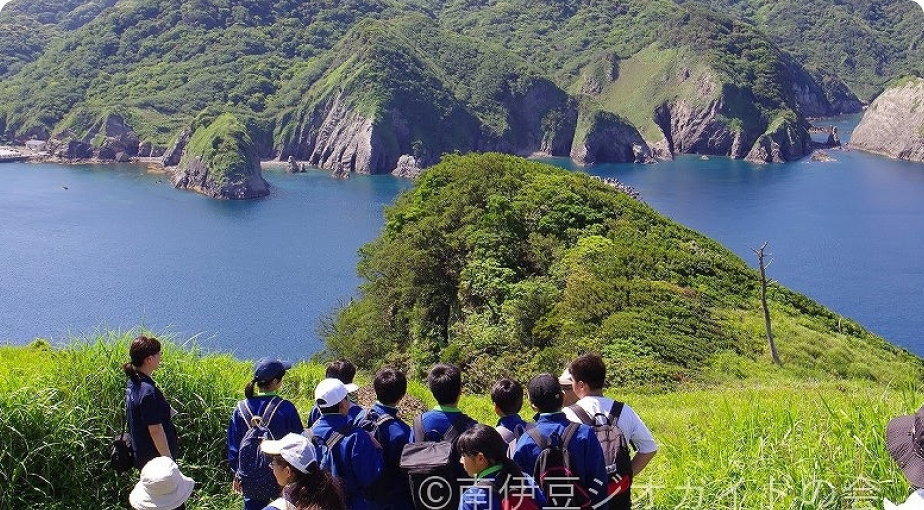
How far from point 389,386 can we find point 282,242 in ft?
251

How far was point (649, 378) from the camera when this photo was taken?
73.0 feet

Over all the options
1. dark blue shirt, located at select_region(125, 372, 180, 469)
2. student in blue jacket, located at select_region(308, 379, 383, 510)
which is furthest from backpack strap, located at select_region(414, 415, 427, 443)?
dark blue shirt, located at select_region(125, 372, 180, 469)

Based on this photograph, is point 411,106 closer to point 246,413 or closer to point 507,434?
point 246,413

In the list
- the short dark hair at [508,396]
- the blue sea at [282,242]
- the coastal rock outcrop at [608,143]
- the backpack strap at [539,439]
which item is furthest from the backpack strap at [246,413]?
the coastal rock outcrop at [608,143]

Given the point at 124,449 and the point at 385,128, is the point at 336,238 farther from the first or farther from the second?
the point at 124,449

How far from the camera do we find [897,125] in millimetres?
141500

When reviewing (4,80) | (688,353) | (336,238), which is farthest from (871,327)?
(4,80)

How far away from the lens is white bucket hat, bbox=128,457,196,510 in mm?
4949

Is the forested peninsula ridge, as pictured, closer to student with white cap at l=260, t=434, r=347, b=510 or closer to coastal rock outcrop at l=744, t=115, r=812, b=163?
coastal rock outcrop at l=744, t=115, r=812, b=163

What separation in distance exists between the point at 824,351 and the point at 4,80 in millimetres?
207729

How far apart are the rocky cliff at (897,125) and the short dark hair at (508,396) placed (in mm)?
151889

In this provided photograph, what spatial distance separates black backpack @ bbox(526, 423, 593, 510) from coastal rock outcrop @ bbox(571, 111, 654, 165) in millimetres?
150204

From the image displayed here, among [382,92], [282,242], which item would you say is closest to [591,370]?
[282,242]

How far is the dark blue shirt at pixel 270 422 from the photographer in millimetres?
6543
